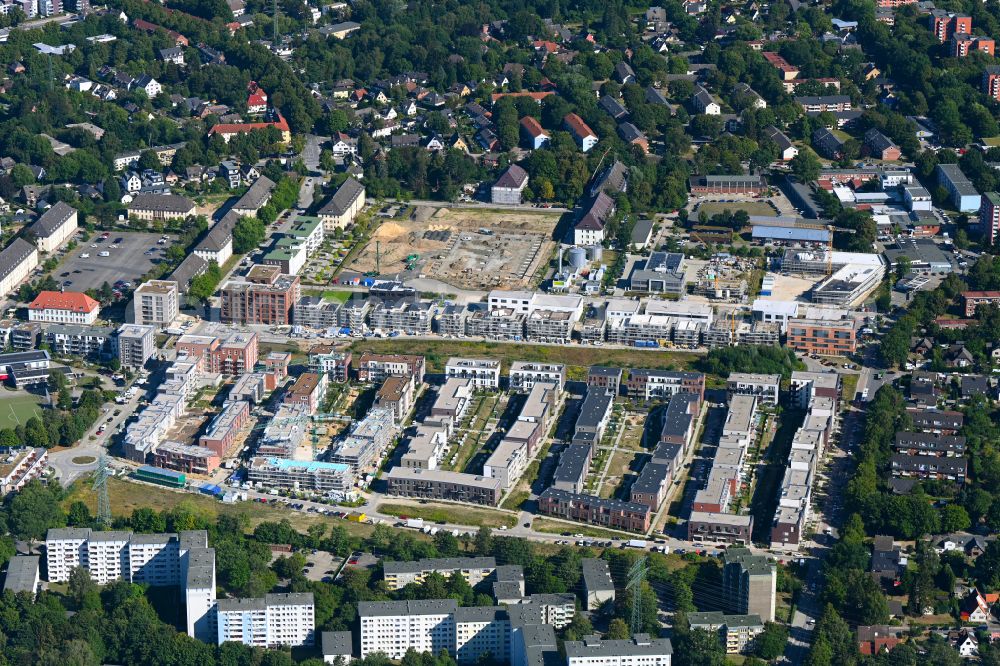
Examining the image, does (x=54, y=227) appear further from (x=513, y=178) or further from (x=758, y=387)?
(x=758, y=387)

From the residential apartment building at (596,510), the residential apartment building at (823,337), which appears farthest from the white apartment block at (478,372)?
the residential apartment building at (823,337)

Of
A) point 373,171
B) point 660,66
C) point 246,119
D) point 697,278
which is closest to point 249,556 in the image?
point 697,278

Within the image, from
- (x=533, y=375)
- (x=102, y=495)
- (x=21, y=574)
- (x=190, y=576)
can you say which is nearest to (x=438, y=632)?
(x=190, y=576)

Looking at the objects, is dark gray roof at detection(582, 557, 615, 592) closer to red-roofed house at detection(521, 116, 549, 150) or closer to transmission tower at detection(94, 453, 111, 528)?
transmission tower at detection(94, 453, 111, 528)

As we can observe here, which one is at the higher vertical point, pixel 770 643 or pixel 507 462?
pixel 770 643

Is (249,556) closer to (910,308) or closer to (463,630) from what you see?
(463,630)

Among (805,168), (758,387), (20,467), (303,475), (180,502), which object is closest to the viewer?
(180,502)
